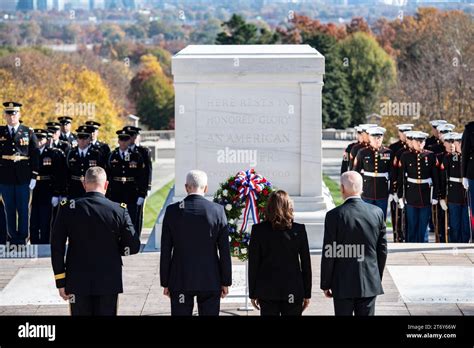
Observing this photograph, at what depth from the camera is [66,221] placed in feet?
25.2

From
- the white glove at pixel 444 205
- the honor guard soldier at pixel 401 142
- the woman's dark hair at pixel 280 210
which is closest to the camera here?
the woman's dark hair at pixel 280 210

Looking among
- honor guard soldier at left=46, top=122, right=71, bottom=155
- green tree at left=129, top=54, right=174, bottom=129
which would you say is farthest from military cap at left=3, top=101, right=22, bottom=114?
green tree at left=129, top=54, right=174, bottom=129

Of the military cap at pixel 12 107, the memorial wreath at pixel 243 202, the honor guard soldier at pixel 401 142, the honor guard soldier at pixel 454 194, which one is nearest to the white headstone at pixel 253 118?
the honor guard soldier at pixel 454 194

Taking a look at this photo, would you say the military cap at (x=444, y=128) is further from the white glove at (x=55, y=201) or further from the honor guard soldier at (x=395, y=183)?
the white glove at (x=55, y=201)

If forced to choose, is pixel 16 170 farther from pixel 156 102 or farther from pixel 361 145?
pixel 156 102

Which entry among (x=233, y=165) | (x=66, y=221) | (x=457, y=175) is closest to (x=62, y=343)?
(x=66, y=221)

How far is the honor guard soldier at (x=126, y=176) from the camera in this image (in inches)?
519

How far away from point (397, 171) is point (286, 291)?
21.2 feet

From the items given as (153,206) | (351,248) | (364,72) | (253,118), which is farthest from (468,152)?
(364,72)

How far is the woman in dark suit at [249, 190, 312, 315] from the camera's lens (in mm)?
7465

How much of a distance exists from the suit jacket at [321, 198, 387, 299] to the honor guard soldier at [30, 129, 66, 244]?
20.7 feet

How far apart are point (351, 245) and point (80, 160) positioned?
20.3ft

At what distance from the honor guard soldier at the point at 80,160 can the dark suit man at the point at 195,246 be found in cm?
548

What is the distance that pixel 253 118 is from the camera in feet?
40.9
